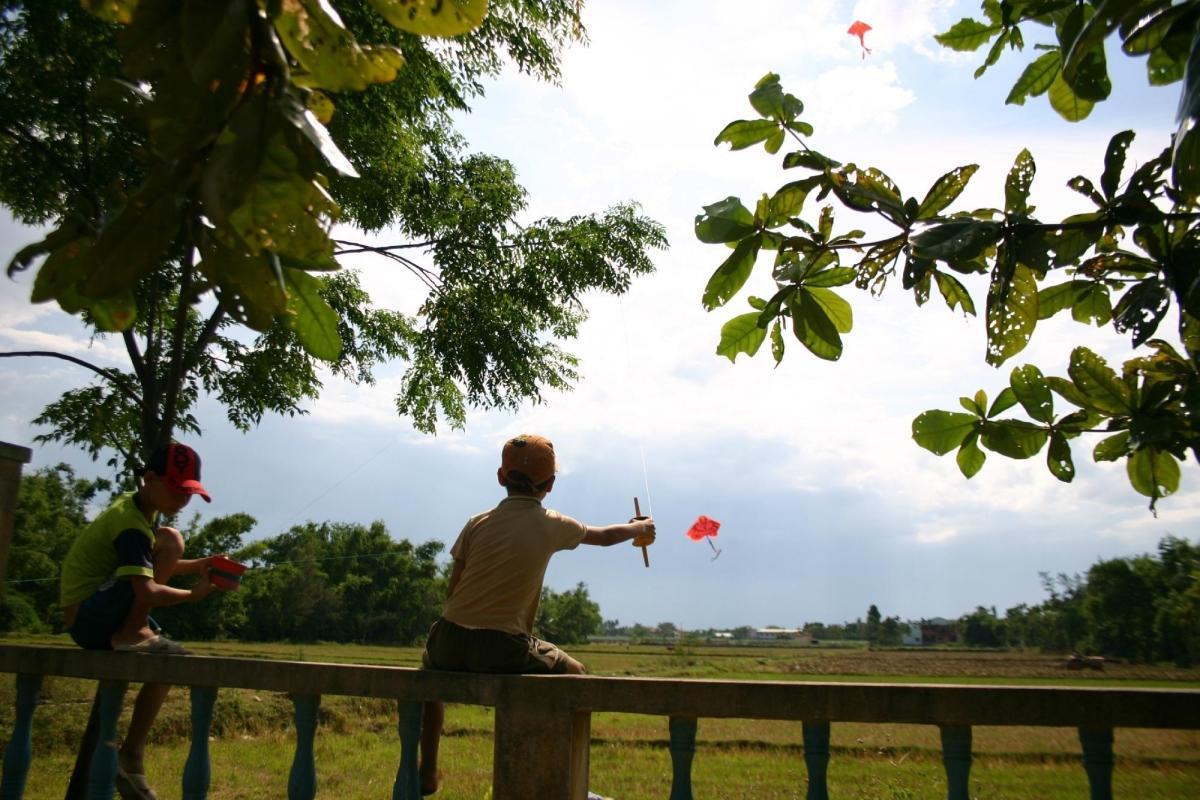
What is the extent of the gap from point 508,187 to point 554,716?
22.8 feet

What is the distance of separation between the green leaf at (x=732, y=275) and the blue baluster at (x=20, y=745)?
285cm

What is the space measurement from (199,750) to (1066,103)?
10.3 feet

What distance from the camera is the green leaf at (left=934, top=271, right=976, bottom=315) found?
194 centimetres

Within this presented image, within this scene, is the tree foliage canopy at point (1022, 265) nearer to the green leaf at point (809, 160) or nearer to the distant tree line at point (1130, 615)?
the green leaf at point (809, 160)

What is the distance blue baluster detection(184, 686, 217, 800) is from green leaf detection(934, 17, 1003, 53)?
2934mm

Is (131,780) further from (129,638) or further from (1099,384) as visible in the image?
(1099,384)

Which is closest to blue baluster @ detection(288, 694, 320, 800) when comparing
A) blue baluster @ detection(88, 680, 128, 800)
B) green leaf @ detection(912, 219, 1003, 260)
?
blue baluster @ detection(88, 680, 128, 800)

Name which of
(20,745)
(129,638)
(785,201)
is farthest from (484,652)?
(785,201)

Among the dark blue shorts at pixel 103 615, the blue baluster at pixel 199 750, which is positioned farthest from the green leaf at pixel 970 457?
the dark blue shorts at pixel 103 615

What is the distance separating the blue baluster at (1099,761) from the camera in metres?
1.99

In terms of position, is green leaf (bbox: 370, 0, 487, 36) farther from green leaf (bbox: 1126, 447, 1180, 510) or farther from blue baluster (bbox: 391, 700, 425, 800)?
blue baluster (bbox: 391, 700, 425, 800)

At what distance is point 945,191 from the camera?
1.70 metres

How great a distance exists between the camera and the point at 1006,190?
5.83ft

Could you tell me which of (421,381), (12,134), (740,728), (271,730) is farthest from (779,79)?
(740,728)
